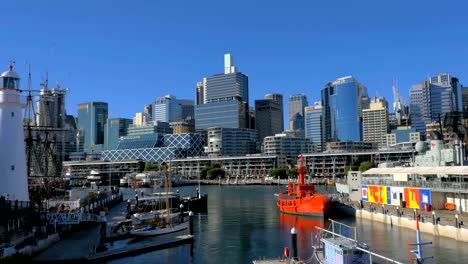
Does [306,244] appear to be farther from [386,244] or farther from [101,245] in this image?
[101,245]

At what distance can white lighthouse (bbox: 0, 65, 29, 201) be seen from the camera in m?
38.8

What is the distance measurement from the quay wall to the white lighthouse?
4132 centimetres

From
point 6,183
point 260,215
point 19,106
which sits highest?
point 19,106

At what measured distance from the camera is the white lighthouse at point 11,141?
38.8 m

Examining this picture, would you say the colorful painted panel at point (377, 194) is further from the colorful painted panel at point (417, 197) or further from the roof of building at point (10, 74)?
the roof of building at point (10, 74)

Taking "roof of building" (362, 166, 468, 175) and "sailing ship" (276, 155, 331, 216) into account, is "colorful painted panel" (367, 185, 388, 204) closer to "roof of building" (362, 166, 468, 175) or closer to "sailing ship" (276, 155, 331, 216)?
"roof of building" (362, 166, 468, 175)

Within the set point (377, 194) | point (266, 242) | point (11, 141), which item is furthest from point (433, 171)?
point (11, 141)

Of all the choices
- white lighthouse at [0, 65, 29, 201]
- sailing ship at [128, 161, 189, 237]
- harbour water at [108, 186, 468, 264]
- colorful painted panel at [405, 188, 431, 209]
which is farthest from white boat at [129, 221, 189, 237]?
colorful painted panel at [405, 188, 431, 209]

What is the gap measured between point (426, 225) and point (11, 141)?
142ft

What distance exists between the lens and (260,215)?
267 ft

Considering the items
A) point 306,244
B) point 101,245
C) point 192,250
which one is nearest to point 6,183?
point 101,245

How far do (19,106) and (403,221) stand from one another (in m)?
45.0

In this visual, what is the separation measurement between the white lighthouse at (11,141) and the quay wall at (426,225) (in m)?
41.3

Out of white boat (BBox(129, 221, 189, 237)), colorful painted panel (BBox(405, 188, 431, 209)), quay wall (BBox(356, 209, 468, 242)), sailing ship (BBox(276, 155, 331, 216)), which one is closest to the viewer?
quay wall (BBox(356, 209, 468, 242))
